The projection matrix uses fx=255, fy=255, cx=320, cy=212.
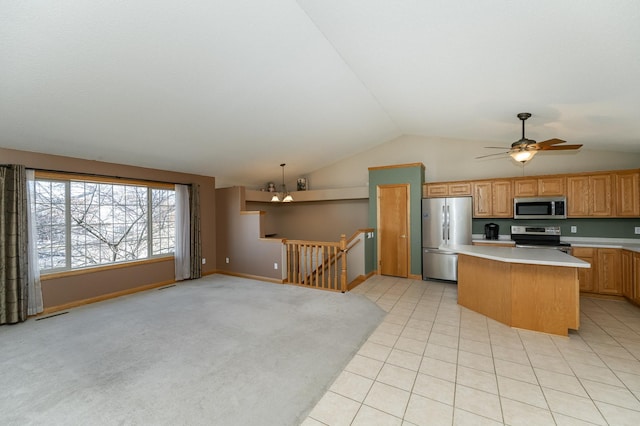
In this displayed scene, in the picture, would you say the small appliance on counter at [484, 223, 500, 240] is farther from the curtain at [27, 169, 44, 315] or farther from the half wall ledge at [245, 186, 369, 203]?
the curtain at [27, 169, 44, 315]

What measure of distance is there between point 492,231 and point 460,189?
103 centimetres

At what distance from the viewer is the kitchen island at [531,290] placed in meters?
2.95

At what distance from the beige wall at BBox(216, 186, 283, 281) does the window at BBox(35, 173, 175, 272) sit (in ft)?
3.75

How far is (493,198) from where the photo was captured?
16.5 feet

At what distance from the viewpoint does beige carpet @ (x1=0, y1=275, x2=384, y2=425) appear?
6.40 feet

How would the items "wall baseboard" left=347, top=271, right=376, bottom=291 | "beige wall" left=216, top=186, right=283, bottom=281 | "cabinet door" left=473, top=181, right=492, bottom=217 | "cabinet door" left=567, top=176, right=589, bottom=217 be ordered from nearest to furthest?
"cabinet door" left=567, top=176, right=589, bottom=217 → "cabinet door" left=473, top=181, right=492, bottom=217 → "wall baseboard" left=347, top=271, right=376, bottom=291 → "beige wall" left=216, top=186, right=283, bottom=281

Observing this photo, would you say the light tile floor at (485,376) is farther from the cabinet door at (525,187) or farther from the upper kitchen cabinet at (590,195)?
the cabinet door at (525,187)

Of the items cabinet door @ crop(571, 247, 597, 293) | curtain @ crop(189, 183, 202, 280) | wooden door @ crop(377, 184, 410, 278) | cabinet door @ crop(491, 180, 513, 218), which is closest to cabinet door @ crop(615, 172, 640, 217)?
cabinet door @ crop(571, 247, 597, 293)

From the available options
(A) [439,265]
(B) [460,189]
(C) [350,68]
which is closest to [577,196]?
(B) [460,189]

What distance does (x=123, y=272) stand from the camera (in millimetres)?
4902

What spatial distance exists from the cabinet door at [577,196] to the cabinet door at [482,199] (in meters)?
1.18

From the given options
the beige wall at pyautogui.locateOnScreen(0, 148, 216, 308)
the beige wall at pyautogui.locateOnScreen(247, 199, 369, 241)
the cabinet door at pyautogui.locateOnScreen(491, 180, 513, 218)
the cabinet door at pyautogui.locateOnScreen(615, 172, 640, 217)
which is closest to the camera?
the beige wall at pyautogui.locateOnScreen(0, 148, 216, 308)

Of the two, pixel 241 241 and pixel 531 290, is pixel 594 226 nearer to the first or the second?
pixel 531 290

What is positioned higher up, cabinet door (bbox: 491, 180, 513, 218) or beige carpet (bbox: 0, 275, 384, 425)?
cabinet door (bbox: 491, 180, 513, 218)
